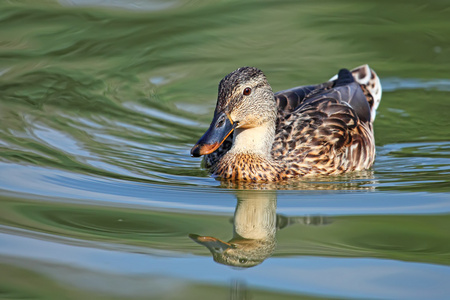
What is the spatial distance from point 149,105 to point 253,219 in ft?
14.2

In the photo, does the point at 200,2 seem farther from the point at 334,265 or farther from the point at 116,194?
the point at 334,265

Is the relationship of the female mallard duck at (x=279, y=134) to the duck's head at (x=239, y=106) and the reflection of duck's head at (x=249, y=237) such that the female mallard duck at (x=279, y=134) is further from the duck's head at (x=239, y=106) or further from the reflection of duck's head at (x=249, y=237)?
the reflection of duck's head at (x=249, y=237)

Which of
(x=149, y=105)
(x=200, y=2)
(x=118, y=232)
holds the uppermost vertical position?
(x=200, y=2)

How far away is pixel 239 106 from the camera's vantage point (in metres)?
7.62

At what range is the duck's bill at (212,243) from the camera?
5648mm

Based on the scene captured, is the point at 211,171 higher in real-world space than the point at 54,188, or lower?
higher

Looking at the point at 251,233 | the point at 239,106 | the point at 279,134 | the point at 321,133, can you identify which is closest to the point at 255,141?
the point at 279,134

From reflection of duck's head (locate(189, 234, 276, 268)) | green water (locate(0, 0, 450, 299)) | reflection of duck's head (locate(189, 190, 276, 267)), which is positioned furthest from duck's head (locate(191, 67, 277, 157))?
reflection of duck's head (locate(189, 234, 276, 268))

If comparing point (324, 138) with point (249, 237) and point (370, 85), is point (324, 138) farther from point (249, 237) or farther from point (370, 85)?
point (249, 237)

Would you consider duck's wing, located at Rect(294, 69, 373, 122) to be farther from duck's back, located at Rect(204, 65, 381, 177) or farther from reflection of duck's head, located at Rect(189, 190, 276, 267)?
reflection of duck's head, located at Rect(189, 190, 276, 267)

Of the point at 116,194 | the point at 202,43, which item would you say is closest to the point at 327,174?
the point at 116,194

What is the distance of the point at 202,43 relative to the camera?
475 inches

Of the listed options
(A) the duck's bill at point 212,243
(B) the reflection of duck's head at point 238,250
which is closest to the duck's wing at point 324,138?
(B) the reflection of duck's head at point 238,250

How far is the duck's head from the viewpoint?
7.28 metres
